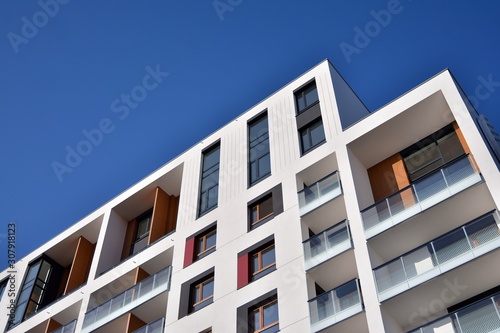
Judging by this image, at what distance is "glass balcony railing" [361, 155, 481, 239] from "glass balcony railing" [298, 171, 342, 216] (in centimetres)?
210

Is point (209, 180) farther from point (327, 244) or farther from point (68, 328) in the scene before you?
point (327, 244)

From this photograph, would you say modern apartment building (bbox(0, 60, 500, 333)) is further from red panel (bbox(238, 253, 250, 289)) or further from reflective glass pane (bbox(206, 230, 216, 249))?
reflective glass pane (bbox(206, 230, 216, 249))

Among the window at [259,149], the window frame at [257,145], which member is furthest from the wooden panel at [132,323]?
the window at [259,149]

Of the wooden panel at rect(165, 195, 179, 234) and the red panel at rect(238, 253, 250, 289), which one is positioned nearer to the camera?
the red panel at rect(238, 253, 250, 289)

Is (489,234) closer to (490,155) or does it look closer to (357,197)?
(490,155)

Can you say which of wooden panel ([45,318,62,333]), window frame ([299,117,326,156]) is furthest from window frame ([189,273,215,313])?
wooden panel ([45,318,62,333])

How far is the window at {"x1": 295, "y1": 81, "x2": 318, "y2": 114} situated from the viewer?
102 ft

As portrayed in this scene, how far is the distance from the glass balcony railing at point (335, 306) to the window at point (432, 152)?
6.72 metres

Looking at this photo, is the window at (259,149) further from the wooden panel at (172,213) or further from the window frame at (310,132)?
the wooden panel at (172,213)

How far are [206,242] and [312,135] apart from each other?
23.2ft

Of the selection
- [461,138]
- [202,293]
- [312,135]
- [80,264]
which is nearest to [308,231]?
[202,293]

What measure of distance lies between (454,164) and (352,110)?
9.36 metres

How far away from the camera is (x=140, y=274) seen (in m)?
31.2

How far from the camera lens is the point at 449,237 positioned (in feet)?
67.2
